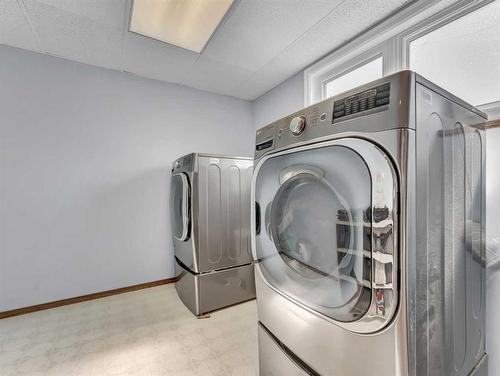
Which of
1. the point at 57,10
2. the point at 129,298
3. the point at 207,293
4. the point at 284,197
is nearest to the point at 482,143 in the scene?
the point at 284,197

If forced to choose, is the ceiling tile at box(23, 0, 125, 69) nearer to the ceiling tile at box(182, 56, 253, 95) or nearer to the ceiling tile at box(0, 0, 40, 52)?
the ceiling tile at box(0, 0, 40, 52)

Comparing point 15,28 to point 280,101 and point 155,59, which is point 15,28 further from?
point 280,101

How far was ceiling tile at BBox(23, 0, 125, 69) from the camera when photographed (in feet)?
5.53

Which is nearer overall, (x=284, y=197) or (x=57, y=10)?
(x=284, y=197)

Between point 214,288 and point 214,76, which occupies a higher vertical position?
point 214,76

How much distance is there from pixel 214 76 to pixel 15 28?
66.3 inches

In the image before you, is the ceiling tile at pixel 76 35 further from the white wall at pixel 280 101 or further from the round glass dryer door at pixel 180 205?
the white wall at pixel 280 101

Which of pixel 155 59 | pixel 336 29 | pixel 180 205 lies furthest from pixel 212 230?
pixel 336 29

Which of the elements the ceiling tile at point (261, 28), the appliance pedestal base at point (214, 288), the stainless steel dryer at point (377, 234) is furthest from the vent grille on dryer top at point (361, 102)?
the appliance pedestal base at point (214, 288)

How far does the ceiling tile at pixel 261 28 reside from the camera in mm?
1622

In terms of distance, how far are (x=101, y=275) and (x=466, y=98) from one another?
344 centimetres

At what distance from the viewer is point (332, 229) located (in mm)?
891

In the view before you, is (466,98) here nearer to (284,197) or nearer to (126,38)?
(284,197)

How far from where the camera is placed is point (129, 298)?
96.8 inches
